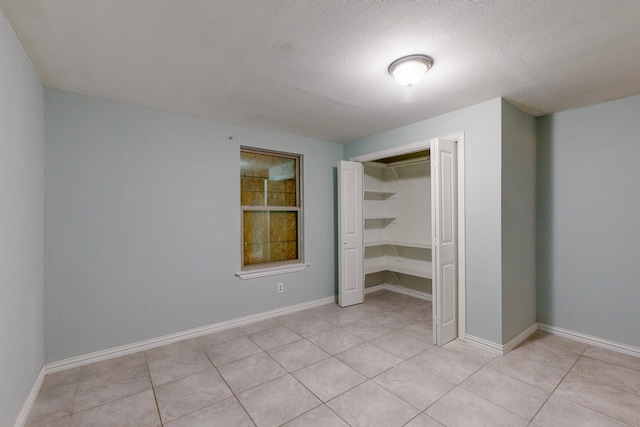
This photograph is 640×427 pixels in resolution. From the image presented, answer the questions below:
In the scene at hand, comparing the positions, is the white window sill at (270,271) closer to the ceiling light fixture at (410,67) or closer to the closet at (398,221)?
the closet at (398,221)

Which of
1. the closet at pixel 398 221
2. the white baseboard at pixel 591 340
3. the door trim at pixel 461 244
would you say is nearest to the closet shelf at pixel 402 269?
the closet at pixel 398 221

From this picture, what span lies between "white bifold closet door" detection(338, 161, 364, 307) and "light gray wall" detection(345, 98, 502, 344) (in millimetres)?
1454

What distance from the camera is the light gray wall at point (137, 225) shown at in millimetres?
2486

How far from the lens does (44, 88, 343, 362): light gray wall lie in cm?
249

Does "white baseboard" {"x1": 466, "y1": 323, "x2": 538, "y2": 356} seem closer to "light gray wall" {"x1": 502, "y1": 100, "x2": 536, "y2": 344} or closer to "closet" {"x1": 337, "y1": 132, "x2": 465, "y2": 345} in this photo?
"light gray wall" {"x1": 502, "y1": 100, "x2": 536, "y2": 344}

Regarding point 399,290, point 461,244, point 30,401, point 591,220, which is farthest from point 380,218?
point 30,401

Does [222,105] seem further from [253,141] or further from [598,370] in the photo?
[598,370]

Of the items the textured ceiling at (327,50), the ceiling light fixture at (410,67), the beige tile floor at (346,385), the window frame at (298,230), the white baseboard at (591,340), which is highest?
the textured ceiling at (327,50)

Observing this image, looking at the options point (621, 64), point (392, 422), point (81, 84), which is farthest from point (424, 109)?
point (81, 84)

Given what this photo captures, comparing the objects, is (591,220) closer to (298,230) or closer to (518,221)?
(518,221)

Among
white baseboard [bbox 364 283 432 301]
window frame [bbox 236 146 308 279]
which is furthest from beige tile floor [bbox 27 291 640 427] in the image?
white baseboard [bbox 364 283 432 301]

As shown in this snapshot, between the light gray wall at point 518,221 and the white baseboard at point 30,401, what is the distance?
3701mm

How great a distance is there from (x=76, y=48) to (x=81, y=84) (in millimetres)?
635

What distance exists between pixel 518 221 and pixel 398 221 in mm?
2086
